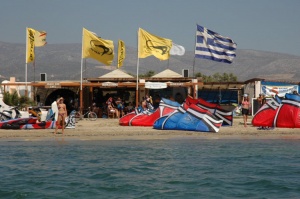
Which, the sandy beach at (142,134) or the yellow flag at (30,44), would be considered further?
the yellow flag at (30,44)

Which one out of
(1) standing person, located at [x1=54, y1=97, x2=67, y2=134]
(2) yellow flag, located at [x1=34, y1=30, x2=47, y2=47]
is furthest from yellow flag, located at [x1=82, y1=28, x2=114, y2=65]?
(1) standing person, located at [x1=54, y1=97, x2=67, y2=134]

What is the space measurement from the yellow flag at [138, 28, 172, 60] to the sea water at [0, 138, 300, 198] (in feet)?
39.9

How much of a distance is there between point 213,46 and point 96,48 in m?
6.20

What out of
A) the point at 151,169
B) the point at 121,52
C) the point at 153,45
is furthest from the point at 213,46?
the point at 151,169

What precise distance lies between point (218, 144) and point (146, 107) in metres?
8.44

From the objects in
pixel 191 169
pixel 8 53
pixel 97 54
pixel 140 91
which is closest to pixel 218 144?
pixel 191 169

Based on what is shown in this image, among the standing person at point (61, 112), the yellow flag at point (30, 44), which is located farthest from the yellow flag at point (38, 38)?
the standing person at point (61, 112)

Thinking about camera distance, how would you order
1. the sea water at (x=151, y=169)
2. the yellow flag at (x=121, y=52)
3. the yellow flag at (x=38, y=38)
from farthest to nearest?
1. the yellow flag at (x=121, y=52)
2. the yellow flag at (x=38, y=38)
3. the sea water at (x=151, y=169)

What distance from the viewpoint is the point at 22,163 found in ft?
53.4

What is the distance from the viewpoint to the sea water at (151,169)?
1230cm

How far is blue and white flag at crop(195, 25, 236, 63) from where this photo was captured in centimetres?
2938

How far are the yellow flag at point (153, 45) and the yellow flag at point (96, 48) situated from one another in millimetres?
1773

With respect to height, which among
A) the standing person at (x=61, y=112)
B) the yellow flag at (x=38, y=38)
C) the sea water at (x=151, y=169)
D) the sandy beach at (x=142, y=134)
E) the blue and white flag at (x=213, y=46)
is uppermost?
the yellow flag at (x=38, y=38)

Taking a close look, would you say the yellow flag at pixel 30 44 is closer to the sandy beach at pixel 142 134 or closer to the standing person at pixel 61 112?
the sandy beach at pixel 142 134
